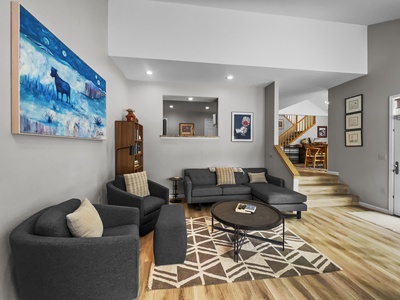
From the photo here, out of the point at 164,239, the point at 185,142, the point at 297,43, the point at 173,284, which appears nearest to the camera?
the point at 173,284

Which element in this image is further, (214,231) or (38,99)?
(214,231)

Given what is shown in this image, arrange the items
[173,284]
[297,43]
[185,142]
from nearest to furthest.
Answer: [173,284], [297,43], [185,142]

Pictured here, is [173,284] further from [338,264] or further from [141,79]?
[141,79]

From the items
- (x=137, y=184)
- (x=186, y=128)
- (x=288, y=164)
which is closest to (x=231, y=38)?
(x=288, y=164)

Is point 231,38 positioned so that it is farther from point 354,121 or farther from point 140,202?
point 354,121

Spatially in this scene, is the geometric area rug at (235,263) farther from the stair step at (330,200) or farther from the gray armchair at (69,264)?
the stair step at (330,200)

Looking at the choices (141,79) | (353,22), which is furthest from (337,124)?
(141,79)

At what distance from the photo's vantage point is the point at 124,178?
2947 mm

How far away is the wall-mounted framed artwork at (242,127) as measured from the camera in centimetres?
477

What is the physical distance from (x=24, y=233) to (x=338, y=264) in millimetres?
2944

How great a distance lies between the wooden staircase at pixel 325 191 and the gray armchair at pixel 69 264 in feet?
13.0

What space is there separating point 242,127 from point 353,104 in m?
2.60

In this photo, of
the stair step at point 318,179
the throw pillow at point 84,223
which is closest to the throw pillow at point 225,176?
the stair step at point 318,179

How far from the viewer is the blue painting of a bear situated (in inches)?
54.4
